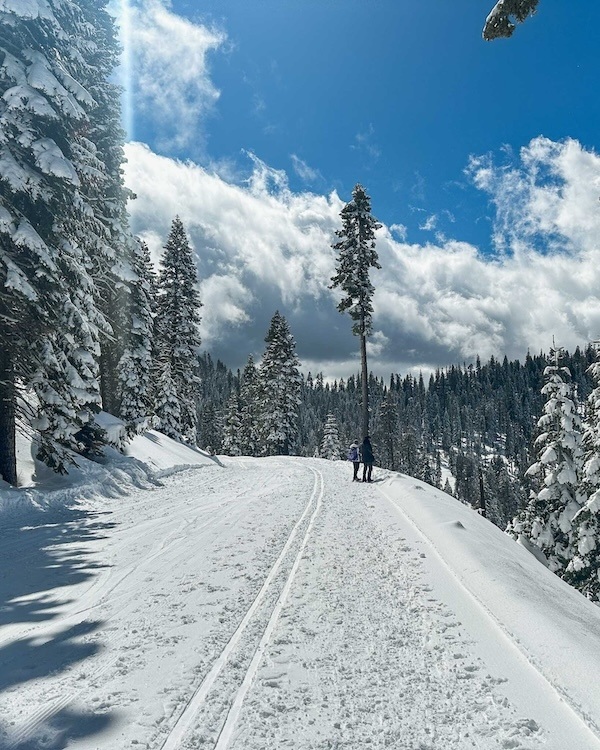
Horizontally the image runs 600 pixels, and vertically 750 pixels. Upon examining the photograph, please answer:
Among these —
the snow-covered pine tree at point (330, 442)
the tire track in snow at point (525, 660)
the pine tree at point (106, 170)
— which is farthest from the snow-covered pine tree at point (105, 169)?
the snow-covered pine tree at point (330, 442)

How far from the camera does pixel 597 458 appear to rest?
19.0 metres

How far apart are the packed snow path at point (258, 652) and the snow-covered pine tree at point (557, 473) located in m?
16.0

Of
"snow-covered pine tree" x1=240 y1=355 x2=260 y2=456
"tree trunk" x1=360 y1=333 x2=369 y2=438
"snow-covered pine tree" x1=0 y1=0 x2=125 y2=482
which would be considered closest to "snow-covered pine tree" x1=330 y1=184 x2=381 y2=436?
"tree trunk" x1=360 y1=333 x2=369 y2=438

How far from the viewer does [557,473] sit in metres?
21.8

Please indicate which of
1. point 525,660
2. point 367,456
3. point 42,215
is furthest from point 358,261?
point 525,660

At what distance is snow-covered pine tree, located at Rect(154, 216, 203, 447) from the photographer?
1471 inches

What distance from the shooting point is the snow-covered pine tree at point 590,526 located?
752 inches

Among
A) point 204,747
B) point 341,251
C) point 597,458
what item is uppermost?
point 341,251

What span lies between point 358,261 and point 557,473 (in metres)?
16.2

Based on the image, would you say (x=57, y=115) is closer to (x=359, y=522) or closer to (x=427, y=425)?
(x=359, y=522)

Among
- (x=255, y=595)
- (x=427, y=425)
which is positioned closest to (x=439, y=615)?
(x=255, y=595)

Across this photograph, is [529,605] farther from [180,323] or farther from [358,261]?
[180,323]

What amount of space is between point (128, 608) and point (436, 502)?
9.82 metres

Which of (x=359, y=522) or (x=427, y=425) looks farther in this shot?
(x=427, y=425)
